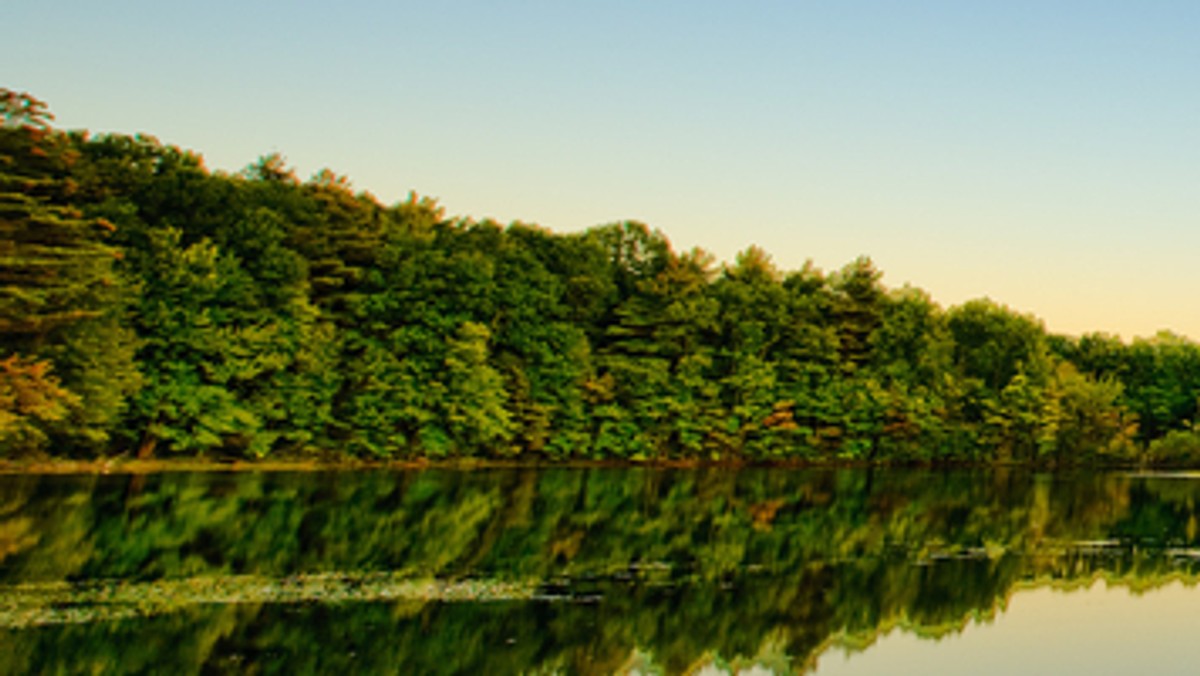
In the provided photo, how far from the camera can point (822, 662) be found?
1562 cm

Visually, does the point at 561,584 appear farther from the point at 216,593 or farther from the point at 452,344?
the point at 452,344

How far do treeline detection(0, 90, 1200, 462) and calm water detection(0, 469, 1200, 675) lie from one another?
6504 mm

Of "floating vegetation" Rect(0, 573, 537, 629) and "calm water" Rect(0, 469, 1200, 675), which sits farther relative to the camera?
A: "floating vegetation" Rect(0, 573, 537, 629)

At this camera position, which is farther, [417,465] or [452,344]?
[452,344]

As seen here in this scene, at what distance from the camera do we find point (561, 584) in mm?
20391

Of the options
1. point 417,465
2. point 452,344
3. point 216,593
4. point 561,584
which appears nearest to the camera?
point 216,593

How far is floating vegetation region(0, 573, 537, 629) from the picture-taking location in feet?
52.1

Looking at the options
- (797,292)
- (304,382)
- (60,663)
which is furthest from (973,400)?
(60,663)

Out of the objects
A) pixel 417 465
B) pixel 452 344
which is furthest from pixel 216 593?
pixel 452 344

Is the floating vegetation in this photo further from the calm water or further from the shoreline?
the shoreline

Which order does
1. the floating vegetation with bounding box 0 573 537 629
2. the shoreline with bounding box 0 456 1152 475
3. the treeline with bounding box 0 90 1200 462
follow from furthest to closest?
the shoreline with bounding box 0 456 1152 475
the treeline with bounding box 0 90 1200 462
the floating vegetation with bounding box 0 573 537 629

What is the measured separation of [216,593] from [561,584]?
5.97m

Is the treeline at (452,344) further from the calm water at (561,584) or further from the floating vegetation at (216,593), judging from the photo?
the floating vegetation at (216,593)

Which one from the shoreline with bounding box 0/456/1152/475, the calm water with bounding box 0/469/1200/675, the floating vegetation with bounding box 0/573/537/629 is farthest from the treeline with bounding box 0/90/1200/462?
the floating vegetation with bounding box 0/573/537/629
